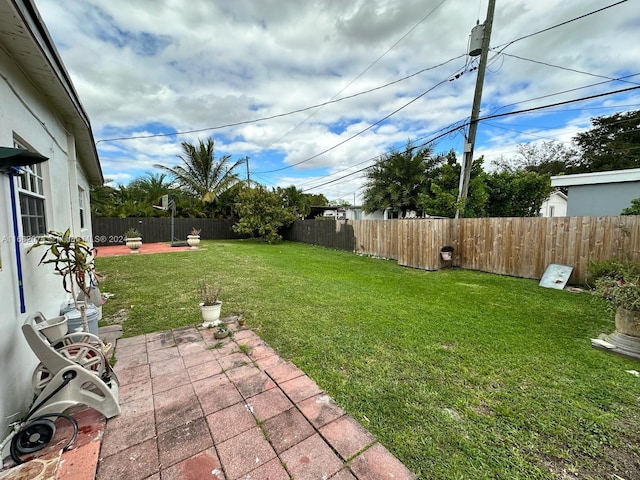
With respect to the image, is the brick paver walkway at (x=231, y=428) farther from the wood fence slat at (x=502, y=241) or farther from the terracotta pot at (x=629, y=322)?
the wood fence slat at (x=502, y=241)

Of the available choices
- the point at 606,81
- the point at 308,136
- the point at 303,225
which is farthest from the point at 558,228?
the point at 308,136

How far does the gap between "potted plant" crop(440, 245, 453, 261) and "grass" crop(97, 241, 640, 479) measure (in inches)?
68.2

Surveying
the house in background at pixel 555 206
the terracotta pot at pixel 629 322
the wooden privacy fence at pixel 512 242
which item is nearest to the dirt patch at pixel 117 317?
the terracotta pot at pixel 629 322

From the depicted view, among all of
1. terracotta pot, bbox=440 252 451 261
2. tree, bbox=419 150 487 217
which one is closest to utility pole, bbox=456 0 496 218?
tree, bbox=419 150 487 217

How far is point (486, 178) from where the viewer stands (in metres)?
11.5

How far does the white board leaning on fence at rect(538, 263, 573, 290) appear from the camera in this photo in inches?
212

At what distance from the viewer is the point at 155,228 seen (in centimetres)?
1534

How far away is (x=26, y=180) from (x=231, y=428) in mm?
3243

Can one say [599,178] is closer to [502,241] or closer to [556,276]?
[502,241]

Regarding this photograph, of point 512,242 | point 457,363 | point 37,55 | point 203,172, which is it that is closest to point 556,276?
point 512,242

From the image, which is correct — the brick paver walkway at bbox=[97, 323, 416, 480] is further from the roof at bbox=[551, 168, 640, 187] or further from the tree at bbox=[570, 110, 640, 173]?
the tree at bbox=[570, 110, 640, 173]

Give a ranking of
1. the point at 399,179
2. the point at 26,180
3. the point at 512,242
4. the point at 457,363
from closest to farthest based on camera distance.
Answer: the point at 457,363 < the point at 26,180 < the point at 512,242 < the point at 399,179

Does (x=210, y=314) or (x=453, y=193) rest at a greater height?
(x=453, y=193)

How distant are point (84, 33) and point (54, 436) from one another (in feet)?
21.3
